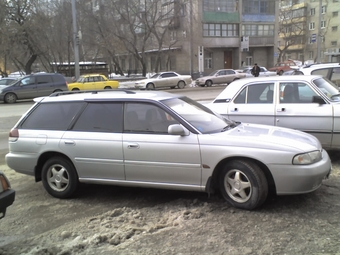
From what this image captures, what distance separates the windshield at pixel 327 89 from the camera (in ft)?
21.0

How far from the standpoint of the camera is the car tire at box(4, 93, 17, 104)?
69.4 feet

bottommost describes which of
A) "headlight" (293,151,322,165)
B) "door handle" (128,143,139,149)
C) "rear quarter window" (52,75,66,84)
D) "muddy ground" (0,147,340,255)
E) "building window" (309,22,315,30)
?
"muddy ground" (0,147,340,255)

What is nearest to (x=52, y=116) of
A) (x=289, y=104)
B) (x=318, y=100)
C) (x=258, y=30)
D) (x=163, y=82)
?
(x=289, y=104)

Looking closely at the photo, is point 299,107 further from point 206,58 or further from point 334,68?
point 206,58

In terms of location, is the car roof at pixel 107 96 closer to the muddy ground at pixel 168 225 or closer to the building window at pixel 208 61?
the muddy ground at pixel 168 225

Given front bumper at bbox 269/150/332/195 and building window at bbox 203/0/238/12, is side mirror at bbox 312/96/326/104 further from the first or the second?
building window at bbox 203/0/238/12

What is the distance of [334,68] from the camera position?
956cm

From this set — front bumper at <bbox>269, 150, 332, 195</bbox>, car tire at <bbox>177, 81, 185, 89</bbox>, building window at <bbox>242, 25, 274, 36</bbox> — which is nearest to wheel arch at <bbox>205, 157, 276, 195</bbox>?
front bumper at <bbox>269, 150, 332, 195</bbox>

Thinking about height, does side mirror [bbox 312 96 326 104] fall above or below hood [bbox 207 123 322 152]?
above

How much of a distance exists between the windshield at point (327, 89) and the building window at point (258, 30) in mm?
48423

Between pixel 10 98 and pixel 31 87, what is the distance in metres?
1.43

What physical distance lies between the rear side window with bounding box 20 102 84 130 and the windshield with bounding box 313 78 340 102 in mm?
4402

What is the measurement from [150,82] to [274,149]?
2461 centimetres

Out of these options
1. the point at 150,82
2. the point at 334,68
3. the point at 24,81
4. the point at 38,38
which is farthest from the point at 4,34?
the point at 334,68
